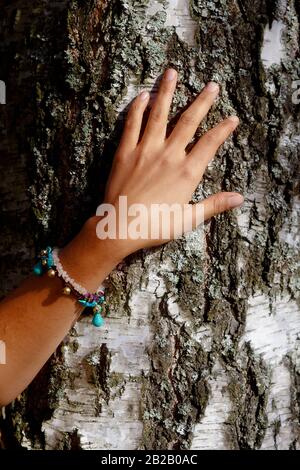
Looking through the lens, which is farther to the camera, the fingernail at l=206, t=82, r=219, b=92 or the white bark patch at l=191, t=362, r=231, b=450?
the white bark patch at l=191, t=362, r=231, b=450

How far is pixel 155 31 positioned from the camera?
1293mm

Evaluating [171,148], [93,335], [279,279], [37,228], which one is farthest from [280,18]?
[93,335]

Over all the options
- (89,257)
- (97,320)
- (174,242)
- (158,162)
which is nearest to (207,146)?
(158,162)

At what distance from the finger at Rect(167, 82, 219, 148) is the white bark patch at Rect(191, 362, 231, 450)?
0.57m

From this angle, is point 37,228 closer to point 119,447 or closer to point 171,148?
point 171,148

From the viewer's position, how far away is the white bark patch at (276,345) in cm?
142

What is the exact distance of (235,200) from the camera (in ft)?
4.33

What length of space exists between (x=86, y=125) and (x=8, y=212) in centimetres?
→ 35

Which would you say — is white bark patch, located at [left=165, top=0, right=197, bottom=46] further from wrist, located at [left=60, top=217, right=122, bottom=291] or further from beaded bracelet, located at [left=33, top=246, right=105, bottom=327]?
beaded bracelet, located at [left=33, top=246, right=105, bottom=327]

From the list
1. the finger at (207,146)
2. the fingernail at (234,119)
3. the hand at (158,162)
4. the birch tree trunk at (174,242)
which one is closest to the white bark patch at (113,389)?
the birch tree trunk at (174,242)

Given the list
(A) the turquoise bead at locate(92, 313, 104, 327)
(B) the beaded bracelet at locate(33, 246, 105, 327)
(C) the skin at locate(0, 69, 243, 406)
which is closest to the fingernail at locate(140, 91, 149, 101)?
(C) the skin at locate(0, 69, 243, 406)

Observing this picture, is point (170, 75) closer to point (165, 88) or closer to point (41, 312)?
point (165, 88)

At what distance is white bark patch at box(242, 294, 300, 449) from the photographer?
1421mm

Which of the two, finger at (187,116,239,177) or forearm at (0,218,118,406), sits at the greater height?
finger at (187,116,239,177)
